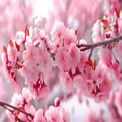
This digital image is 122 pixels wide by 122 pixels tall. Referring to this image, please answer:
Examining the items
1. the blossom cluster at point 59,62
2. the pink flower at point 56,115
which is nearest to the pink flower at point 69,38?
the blossom cluster at point 59,62

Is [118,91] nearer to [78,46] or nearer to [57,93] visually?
[57,93]

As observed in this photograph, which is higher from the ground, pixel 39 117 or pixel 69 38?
pixel 69 38

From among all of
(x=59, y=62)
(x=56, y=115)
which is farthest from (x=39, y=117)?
(x=59, y=62)

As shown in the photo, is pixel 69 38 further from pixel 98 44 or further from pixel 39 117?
pixel 39 117

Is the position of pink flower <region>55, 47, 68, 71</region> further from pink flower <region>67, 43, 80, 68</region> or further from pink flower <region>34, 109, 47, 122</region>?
pink flower <region>34, 109, 47, 122</region>

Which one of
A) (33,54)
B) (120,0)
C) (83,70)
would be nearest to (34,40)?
(33,54)

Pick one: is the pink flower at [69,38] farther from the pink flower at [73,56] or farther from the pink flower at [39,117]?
the pink flower at [39,117]

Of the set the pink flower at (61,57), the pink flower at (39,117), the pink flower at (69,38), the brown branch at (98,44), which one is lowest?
the pink flower at (39,117)

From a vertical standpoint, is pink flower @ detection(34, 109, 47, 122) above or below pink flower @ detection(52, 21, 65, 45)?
below

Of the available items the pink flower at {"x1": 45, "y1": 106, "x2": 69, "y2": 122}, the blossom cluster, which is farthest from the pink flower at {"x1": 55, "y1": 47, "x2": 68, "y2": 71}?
the pink flower at {"x1": 45, "y1": 106, "x2": 69, "y2": 122}

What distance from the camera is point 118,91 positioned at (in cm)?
150

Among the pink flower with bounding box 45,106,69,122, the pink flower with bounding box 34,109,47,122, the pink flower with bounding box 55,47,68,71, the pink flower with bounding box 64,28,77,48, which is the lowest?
the pink flower with bounding box 34,109,47,122

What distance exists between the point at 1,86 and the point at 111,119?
503mm

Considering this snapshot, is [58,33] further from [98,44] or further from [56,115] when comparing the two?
[56,115]
